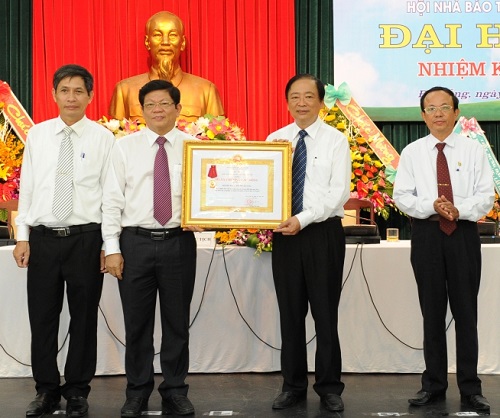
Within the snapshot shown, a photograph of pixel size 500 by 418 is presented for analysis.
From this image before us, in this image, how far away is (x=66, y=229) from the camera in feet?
9.96

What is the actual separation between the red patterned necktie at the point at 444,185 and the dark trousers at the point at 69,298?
1.37 meters

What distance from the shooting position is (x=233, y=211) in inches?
124

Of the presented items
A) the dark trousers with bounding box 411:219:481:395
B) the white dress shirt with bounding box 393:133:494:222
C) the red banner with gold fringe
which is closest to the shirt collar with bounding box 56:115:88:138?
the white dress shirt with bounding box 393:133:494:222

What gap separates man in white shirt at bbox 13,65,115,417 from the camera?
9.98 feet

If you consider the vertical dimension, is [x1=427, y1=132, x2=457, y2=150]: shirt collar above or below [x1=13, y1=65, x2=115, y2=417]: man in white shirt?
above

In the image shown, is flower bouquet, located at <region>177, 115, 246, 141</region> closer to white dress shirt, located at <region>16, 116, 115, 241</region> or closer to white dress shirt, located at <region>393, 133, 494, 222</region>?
white dress shirt, located at <region>16, 116, 115, 241</region>

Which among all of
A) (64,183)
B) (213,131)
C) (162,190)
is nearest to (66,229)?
(64,183)

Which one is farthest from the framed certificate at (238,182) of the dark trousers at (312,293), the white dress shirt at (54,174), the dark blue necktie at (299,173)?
the white dress shirt at (54,174)

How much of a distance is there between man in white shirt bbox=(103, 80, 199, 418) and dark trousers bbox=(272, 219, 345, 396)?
38 centimetres

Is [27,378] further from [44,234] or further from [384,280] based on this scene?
[384,280]

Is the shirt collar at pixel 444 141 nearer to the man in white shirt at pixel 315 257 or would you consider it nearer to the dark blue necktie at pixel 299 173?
the man in white shirt at pixel 315 257

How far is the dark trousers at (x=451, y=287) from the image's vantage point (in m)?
3.14

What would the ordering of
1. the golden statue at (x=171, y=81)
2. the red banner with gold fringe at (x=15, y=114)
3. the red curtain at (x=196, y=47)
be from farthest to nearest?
the red curtain at (x=196, y=47)
the golden statue at (x=171, y=81)
the red banner with gold fringe at (x=15, y=114)

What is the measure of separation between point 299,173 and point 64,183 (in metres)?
0.93
